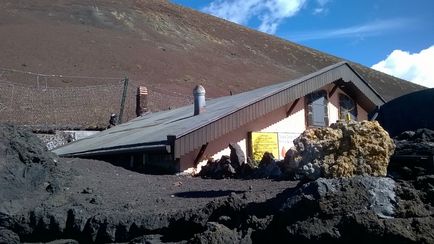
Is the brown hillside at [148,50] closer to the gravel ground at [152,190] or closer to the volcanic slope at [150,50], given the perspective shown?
the volcanic slope at [150,50]

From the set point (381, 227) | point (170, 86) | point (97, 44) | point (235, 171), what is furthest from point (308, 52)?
point (381, 227)

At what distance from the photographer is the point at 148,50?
72.3 metres

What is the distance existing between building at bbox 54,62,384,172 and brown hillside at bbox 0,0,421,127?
47.5ft

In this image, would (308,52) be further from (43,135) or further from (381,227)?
(381,227)

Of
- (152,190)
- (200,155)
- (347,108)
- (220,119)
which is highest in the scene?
(347,108)

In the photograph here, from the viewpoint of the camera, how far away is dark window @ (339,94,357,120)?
19297 mm

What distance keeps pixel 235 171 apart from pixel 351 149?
4.67 metres

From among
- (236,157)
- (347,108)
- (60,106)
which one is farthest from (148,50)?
(236,157)

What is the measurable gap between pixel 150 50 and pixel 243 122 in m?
59.0

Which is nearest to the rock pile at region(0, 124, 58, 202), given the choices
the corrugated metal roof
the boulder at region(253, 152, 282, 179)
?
the corrugated metal roof

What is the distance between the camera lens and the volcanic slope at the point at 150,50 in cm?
5684

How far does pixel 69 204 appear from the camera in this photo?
9.12m

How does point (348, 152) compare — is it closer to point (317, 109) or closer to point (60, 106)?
point (317, 109)

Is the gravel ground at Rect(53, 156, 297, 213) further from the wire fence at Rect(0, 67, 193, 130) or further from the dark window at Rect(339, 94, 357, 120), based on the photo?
the wire fence at Rect(0, 67, 193, 130)
